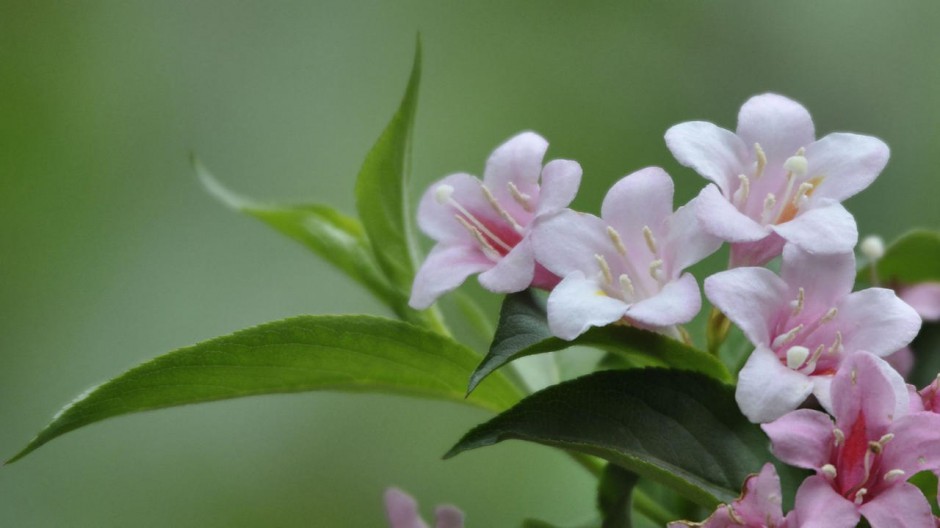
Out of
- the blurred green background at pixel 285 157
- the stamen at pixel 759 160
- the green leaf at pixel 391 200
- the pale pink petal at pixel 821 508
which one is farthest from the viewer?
the blurred green background at pixel 285 157

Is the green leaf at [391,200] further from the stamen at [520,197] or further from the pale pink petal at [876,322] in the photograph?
the pale pink petal at [876,322]

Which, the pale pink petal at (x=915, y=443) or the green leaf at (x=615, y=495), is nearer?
the pale pink petal at (x=915, y=443)

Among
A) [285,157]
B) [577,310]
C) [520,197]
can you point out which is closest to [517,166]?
[520,197]

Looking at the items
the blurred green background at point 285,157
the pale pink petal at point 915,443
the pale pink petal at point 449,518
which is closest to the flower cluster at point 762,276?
the pale pink petal at point 915,443

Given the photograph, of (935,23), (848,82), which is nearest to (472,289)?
(848,82)

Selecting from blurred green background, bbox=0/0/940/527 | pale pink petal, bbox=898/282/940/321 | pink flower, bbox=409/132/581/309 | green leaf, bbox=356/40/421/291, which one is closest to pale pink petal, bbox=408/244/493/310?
pink flower, bbox=409/132/581/309

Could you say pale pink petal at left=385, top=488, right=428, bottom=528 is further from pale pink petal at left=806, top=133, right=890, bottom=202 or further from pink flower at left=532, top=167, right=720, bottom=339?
pale pink petal at left=806, top=133, right=890, bottom=202
